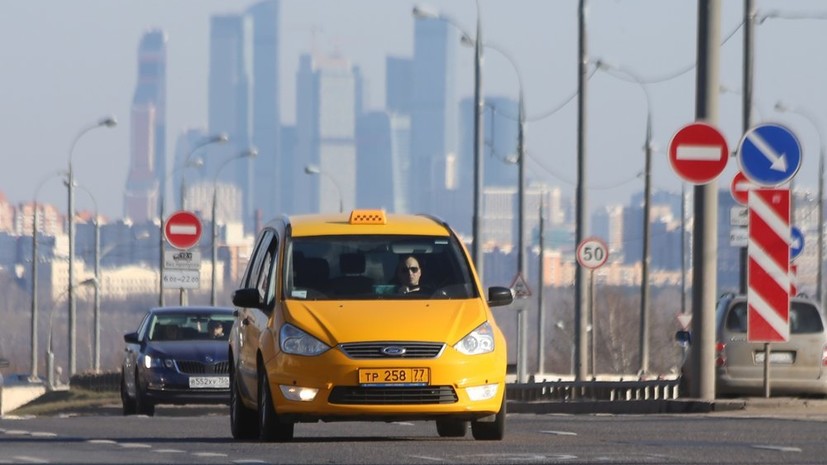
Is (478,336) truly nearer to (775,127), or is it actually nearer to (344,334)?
(344,334)

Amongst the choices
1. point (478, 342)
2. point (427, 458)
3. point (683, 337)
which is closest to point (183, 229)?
point (683, 337)

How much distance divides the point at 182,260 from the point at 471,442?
76.5ft

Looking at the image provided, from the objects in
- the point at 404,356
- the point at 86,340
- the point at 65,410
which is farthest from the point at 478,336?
the point at 86,340

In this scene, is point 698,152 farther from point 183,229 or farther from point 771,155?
point 183,229

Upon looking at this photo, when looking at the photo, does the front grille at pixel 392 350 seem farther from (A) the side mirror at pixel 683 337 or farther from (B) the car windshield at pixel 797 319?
(B) the car windshield at pixel 797 319

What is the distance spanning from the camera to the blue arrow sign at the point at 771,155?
2383 cm

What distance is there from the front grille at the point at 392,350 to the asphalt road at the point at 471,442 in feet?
2.14

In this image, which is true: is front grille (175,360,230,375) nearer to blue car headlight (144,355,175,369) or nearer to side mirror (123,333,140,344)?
blue car headlight (144,355,175,369)

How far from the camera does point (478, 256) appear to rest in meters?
47.1

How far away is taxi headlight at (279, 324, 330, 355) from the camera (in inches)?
684

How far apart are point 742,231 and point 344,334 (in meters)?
21.2

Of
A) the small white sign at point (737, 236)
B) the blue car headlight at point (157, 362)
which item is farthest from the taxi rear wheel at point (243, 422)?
the small white sign at point (737, 236)

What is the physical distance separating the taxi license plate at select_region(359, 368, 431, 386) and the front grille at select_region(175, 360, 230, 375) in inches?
489

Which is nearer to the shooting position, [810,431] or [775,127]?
[810,431]
